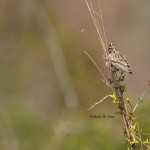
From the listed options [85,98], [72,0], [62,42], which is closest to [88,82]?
[85,98]

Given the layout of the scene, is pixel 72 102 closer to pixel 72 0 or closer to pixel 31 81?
pixel 31 81

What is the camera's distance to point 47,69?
26.2 meters

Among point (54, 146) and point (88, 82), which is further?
point (88, 82)

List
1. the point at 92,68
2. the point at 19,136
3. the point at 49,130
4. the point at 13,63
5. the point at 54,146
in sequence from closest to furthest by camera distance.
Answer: the point at 54,146, the point at 49,130, the point at 19,136, the point at 92,68, the point at 13,63

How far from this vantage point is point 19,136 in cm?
1981

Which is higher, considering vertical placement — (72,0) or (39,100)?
(72,0)

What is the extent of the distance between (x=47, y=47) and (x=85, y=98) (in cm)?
380

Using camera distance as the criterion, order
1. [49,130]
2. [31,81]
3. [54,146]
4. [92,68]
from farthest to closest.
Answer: [31,81]
[92,68]
[49,130]
[54,146]

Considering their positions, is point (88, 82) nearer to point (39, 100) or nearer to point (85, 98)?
point (85, 98)

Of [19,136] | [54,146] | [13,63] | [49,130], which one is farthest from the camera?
[13,63]

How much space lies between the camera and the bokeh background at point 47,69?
2033 cm

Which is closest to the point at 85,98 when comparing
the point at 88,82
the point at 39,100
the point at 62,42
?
the point at 88,82

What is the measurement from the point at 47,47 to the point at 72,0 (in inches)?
113

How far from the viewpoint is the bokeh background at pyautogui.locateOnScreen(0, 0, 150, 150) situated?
20.3 m
